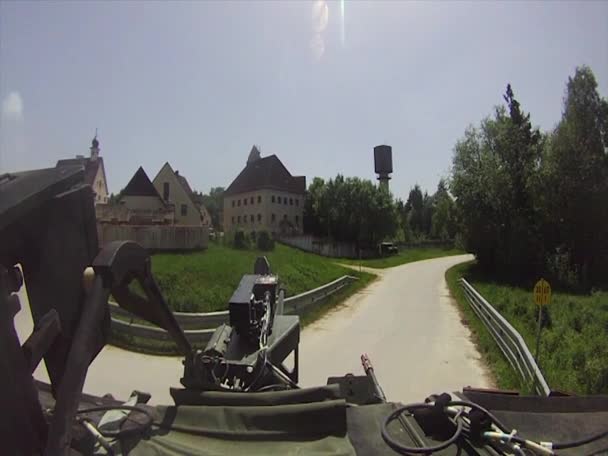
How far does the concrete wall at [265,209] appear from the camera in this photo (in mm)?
57406

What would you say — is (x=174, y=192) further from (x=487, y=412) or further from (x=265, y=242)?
(x=487, y=412)

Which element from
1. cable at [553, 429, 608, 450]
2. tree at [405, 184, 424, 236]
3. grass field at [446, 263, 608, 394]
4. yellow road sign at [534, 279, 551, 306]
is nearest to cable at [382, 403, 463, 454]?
cable at [553, 429, 608, 450]

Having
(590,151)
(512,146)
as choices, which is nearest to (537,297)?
(590,151)

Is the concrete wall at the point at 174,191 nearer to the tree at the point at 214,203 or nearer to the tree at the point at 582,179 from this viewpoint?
the tree at the point at 582,179

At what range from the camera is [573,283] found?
29.2 meters

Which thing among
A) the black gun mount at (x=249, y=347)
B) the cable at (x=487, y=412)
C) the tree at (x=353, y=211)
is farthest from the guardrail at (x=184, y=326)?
the tree at (x=353, y=211)

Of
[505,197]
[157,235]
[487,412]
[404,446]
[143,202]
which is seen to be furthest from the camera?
[143,202]

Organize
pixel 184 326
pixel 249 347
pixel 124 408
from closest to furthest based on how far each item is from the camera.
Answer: pixel 124 408 → pixel 249 347 → pixel 184 326

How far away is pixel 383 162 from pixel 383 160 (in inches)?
16.7

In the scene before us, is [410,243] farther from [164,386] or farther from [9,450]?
[9,450]

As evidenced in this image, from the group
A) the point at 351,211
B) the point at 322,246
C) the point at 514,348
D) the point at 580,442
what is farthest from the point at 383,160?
the point at 580,442

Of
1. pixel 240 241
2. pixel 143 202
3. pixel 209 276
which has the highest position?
pixel 143 202

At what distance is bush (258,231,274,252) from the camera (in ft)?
99.5

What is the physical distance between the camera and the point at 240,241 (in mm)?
29156
